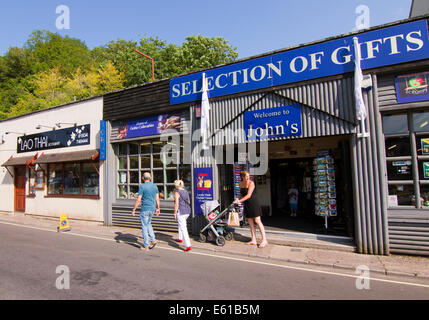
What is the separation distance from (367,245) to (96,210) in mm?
10015

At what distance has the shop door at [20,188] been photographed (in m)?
14.9

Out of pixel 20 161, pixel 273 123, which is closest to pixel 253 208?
pixel 273 123

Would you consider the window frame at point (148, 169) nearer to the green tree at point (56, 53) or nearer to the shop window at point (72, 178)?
the shop window at point (72, 178)

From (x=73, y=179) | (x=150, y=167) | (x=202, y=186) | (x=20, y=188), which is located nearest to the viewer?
(x=202, y=186)

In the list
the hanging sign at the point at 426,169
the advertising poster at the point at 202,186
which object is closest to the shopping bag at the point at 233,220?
the advertising poster at the point at 202,186

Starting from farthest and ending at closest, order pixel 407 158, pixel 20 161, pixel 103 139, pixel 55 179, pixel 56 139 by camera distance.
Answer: pixel 20 161
pixel 55 179
pixel 56 139
pixel 103 139
pixel 407 158

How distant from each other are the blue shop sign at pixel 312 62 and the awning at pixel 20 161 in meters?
9.19

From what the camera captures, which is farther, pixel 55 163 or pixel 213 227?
pixel 55 163

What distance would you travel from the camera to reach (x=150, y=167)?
403 inches

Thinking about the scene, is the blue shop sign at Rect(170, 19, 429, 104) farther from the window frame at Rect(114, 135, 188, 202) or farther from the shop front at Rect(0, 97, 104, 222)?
the shop front at Rect(0, 97, 104, 222)

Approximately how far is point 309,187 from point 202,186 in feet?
17.0

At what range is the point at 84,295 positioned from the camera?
13.1 ft

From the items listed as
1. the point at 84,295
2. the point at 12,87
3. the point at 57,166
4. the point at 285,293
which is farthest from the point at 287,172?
the point at 12,87

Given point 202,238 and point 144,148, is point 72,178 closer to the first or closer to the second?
point 144,148
